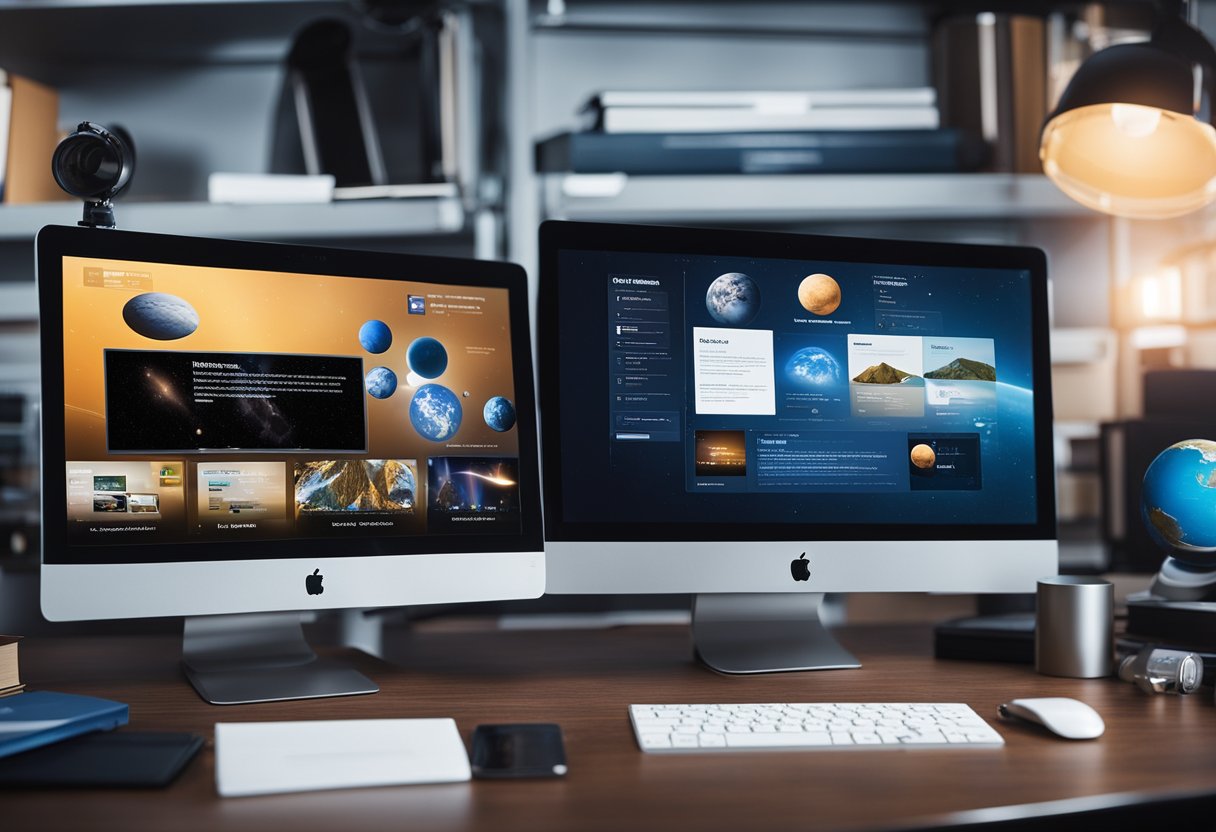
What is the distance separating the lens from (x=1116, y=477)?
6.66ft

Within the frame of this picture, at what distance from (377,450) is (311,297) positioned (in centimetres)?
18

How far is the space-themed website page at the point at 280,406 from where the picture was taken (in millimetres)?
1054

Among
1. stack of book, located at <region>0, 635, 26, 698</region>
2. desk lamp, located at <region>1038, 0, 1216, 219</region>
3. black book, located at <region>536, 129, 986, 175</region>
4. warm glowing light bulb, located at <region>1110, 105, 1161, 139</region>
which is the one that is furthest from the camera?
black book, located at <region>536, 129, 986, 175</region>

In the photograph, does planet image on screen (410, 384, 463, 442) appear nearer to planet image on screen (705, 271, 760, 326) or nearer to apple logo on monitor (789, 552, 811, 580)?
planet image on screen (705, 271, 760, 326)

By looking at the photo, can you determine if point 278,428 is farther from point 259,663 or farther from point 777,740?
point 777,740

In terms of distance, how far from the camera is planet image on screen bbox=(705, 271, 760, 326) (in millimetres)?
1260

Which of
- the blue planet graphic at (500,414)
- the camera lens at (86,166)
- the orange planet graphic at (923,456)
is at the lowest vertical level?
the orange planet graphic at (923,456)

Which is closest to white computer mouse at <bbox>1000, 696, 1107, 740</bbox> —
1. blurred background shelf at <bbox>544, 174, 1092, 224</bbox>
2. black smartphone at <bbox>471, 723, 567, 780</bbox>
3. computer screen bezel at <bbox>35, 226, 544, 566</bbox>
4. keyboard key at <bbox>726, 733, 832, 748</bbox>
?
keyboard key at <bbox>726, 733, 832, 748</bbox>

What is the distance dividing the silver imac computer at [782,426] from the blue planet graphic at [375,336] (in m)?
0.18

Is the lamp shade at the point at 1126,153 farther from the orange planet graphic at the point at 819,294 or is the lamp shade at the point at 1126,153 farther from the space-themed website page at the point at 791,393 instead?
the orange planet graphic at the point at 819,294

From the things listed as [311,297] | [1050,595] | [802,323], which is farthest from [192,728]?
[1050,595]

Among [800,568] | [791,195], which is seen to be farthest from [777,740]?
[791,195]

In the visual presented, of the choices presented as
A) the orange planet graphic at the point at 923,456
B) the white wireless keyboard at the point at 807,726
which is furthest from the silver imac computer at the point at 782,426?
the white wireless keyboard at the point at 807,726

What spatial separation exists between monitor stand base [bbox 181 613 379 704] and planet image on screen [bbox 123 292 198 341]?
0.31 m
